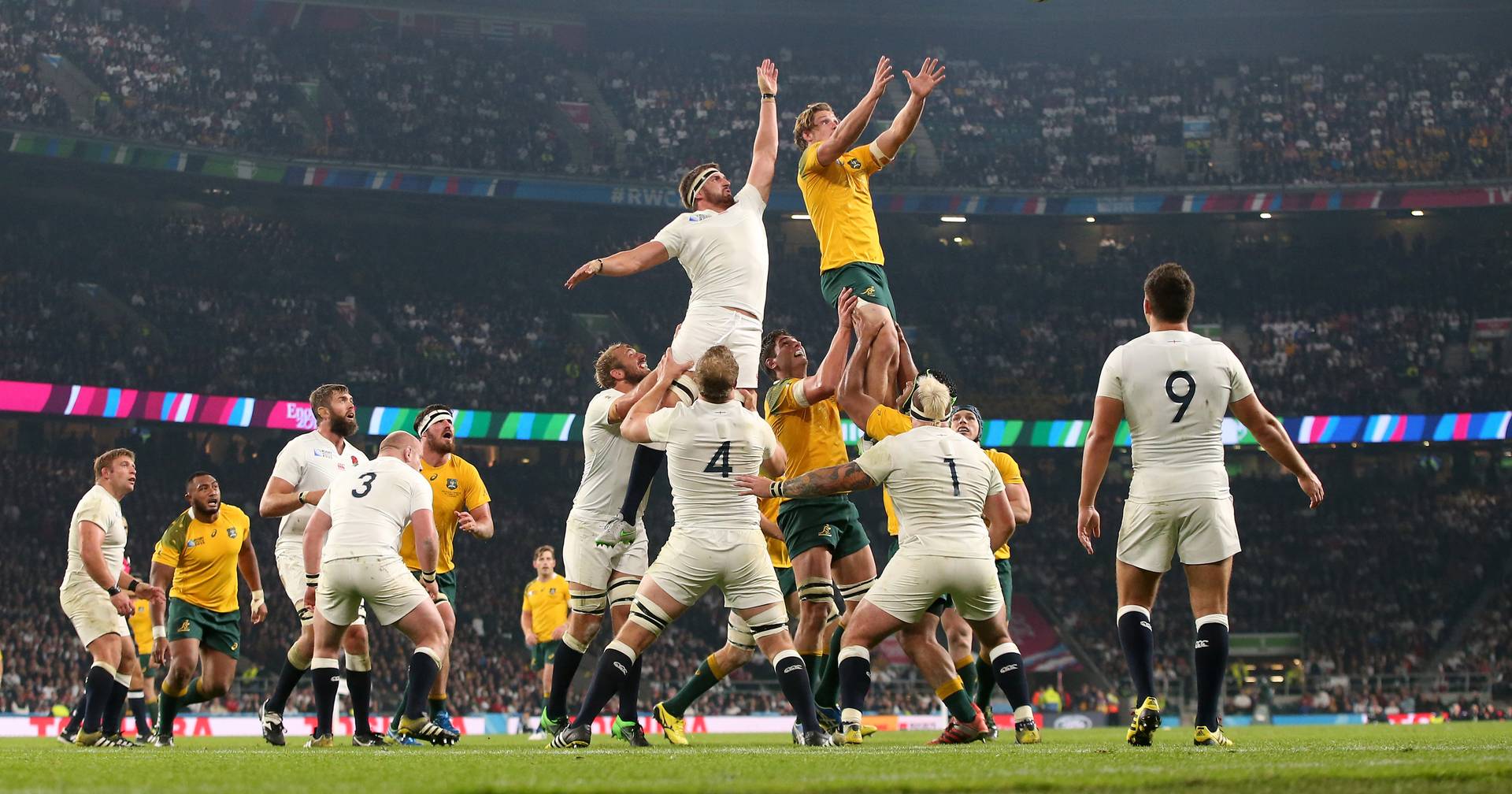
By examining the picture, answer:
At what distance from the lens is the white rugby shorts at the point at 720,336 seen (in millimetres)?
8992

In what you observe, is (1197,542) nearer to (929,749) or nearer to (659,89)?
(929,749)

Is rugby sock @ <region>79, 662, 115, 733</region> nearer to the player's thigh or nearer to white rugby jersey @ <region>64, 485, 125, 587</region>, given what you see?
white rugby jersey @ <region>64, 485, 125, 587</region>

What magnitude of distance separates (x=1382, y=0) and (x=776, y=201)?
19.2 meters

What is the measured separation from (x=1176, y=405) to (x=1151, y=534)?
0.68 metres

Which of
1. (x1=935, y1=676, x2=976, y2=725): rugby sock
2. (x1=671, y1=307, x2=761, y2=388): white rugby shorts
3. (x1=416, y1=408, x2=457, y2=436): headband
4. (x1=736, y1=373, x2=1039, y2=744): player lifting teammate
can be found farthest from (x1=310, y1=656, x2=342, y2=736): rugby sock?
(x1=935, y1=676, x2=976, y2=725): rugby sock

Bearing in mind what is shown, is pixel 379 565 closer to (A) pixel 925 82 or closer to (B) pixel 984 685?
(A) pixel 925 82

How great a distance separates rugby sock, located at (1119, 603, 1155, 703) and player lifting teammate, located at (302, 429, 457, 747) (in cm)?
429

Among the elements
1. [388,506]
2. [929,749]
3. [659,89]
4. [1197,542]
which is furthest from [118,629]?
[659,89]

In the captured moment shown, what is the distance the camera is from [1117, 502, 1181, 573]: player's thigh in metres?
7.39

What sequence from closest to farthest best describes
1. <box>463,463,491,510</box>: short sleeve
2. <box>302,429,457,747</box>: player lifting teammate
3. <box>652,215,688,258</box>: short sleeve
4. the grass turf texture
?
the grass turf texture
<box>302,429,457,747</box>: player lifting teammate
<box>652,215,688,258</box>: short sleeve
<box>463,463,491,510</box>: short sleeve

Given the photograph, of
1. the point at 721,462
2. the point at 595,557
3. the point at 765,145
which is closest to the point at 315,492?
the point at 595,557

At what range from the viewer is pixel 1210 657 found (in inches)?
288

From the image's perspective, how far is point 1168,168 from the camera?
133ft

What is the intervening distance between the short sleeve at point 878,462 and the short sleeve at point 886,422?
3.16 ft
